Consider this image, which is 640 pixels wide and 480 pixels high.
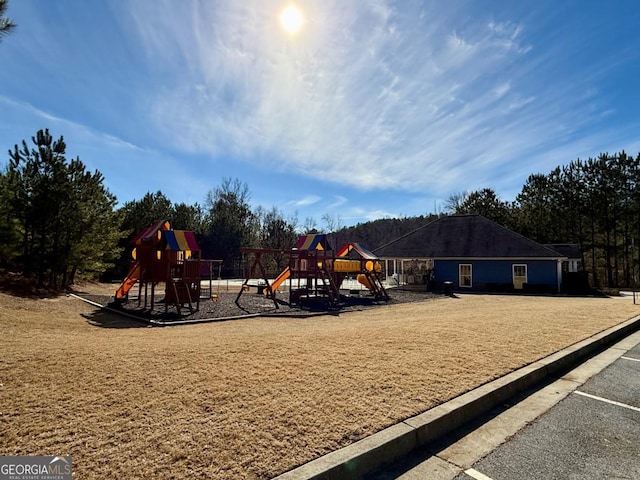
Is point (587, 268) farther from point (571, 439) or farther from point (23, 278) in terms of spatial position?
point (23, 278)

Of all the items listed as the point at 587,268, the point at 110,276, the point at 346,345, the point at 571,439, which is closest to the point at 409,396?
the point at 571,439

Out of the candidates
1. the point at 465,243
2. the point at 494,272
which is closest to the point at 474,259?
the point at 494,272

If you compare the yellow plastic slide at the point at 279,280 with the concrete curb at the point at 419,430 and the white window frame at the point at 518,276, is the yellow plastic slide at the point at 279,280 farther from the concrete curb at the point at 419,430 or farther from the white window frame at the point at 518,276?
the white window frame at the point at 518,276

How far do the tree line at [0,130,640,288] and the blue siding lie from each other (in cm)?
417

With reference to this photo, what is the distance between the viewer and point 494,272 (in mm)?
24766

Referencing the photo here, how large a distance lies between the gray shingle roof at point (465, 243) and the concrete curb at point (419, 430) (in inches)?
824

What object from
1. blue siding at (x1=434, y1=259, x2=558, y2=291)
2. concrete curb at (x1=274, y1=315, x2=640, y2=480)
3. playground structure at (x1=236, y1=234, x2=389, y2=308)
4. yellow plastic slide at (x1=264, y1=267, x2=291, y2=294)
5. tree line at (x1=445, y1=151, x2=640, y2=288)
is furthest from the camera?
tree line at (x1=445, y1=151, x2=640, y2=288)

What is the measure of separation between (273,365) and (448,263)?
23.9 meters

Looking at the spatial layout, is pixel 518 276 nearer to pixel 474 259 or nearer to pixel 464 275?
pixel 474 259

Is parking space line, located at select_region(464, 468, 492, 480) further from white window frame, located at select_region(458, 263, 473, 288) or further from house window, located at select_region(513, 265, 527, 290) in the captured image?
white window frame, located at select_region(458, 263, 473, 288)

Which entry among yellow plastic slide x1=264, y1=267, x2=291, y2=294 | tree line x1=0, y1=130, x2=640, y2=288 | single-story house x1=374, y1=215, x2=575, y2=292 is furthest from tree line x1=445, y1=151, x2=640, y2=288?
yellow plastic slide x1=264, y1=267, x2=291, y2=294

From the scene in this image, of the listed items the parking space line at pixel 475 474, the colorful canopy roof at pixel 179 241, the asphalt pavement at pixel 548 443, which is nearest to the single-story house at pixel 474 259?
the colorful canopy roof at pixel 179 241

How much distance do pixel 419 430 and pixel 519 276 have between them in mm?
24176

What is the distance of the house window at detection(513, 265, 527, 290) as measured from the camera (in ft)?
78.3
